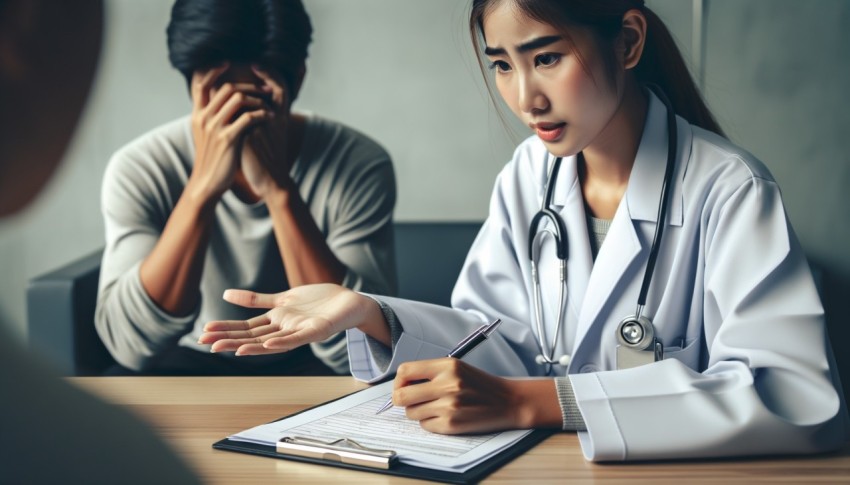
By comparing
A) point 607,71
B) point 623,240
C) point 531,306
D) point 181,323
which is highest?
point 607,71

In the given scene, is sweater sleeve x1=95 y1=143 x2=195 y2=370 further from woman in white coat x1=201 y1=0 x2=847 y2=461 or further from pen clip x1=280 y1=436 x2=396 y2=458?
pen clip x1=280 y1=436 x2=396 y2=458

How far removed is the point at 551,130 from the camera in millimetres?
1182

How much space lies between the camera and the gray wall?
6.66ft

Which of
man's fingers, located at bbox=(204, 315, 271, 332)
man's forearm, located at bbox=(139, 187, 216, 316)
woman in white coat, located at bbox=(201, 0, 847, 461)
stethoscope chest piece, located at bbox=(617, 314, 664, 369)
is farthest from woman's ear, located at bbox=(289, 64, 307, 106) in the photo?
stethoscope chest piece, located at bbox=(617, 314, 664, 369)

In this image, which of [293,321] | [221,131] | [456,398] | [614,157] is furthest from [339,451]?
[221,131]

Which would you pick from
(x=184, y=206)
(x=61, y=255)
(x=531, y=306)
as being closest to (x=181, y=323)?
(x=184, y=206)

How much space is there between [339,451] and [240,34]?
53.4 inches

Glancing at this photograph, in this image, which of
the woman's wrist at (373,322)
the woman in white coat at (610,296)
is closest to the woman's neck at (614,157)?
the woman in white coat at (610,296)

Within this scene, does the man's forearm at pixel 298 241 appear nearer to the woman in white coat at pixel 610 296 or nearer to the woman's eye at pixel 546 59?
the woman in white coat at pixel 610 296

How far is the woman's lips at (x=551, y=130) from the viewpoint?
1179 millimetres

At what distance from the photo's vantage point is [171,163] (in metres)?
2.02

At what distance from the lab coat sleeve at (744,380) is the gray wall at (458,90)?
40.0 inches

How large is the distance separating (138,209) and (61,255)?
35cm

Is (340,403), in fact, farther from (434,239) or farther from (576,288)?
(434,239)
